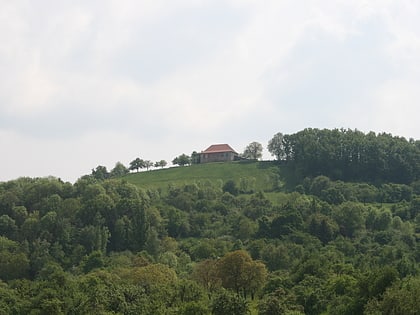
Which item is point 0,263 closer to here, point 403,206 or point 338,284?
point 338,284

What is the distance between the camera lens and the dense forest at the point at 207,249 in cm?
8881

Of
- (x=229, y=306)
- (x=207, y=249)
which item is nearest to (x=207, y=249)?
(x=207, y=249)

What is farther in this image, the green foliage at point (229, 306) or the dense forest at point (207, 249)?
the dense forest at point (207, 249)

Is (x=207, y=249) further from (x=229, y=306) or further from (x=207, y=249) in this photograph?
(x=229, y=306)

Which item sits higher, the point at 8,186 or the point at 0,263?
the point at 8,186

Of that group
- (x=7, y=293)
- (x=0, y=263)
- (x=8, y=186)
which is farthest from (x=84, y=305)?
(x=8, y=186)

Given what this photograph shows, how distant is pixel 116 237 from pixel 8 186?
38.3 metres

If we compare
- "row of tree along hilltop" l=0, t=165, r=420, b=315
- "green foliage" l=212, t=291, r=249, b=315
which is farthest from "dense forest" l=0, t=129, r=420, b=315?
"row of tree along hilltop" l=0, t=165, r=420, b=315

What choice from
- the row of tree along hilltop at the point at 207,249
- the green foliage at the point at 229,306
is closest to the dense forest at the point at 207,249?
the green foliage at the point at 229,306

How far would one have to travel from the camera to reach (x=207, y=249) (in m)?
140

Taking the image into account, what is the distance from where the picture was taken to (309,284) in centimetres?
9981

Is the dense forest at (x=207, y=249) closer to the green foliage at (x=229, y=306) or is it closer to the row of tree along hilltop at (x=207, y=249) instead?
the green foliage at (x=229, y=306)

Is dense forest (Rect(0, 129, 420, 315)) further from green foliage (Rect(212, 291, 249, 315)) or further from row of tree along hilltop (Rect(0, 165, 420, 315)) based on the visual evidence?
row of tree along hilltop (Rect(0, 165, 420, 315))

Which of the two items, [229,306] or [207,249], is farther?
[207,249]
